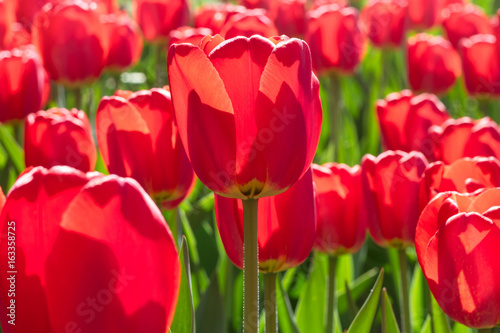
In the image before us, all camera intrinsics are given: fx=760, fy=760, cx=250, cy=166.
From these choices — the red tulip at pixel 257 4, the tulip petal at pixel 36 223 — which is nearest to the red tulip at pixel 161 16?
the red tulip at pixel 257 4

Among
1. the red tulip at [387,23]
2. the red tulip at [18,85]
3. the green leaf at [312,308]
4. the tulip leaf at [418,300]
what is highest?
the red tulip at [18,85]

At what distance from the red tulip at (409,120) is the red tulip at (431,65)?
2.71ft

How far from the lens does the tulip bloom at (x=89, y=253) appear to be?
22.0 inches

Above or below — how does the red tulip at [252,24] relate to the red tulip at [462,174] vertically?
above

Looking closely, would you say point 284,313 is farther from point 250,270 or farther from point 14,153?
point 14,153

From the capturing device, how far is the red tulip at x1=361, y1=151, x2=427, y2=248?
1.16 meters

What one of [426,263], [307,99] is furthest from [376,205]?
[307,99]

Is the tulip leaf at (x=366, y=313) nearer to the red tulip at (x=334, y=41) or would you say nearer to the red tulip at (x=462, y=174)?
the red tulip at (x=462, y=174)

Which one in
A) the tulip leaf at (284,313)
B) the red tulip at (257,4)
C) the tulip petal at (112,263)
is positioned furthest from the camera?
the red tulip at (257,4)

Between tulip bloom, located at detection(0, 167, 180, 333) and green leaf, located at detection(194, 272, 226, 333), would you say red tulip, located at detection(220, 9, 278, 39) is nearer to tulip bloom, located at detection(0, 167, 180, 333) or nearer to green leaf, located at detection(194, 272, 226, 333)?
green leaf, located at detection(194, 272, 226, 333)

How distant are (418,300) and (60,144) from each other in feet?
2.63

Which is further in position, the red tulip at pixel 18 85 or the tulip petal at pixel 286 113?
the red tulip at pixel 18 85

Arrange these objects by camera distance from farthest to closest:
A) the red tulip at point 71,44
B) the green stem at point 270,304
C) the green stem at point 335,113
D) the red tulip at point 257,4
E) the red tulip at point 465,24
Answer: the red tulip at point 257,4, the red tulip at point 465,24, the green stem at point 335,113, the red tulip at point 71,44, the green stem at point 270,304

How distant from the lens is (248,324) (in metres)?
0.77
